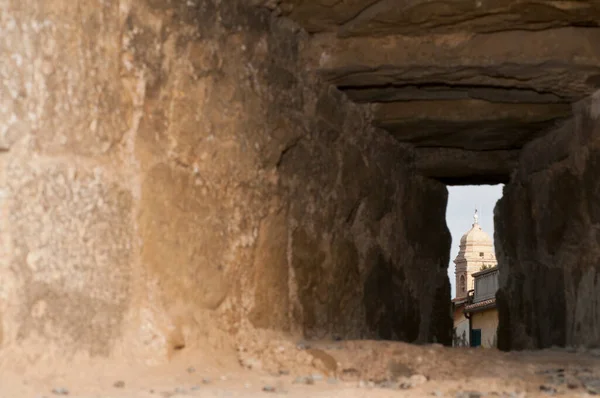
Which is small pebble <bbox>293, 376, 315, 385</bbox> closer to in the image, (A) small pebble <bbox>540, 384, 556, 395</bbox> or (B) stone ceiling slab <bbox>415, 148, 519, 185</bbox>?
(A) small pebble <bbox>540, 384, 556, 395</bbox>

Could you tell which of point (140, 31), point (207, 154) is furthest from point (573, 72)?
point (140, 31)

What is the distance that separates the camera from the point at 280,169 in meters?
3.76

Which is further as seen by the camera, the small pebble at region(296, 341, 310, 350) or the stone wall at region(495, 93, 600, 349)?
A: the stone wall at region(495, 93, 600, 349)

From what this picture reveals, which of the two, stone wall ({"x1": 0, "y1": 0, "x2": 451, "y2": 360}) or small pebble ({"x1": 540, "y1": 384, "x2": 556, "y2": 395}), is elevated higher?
stone wall ({"x1": 0, "y1": 0, "x2": 451, "y2": 360})

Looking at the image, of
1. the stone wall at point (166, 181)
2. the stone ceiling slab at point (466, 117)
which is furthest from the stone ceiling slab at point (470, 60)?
the stone ceiling slab at point (466, 117)

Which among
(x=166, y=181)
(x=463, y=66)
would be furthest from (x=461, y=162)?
(x=166, y=181)

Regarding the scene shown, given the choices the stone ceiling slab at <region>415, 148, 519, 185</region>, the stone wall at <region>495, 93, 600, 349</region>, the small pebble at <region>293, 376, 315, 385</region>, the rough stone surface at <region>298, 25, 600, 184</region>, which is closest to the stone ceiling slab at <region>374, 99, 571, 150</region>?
the rough stone surface at <region>298, 25, 600, 184</region>

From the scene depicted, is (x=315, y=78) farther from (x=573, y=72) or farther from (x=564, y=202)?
(x=564, y=202)

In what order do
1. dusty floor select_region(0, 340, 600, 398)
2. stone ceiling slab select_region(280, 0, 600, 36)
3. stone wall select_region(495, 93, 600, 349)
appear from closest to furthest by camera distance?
1. dusty floor select_region(0, 340, 600, 398)
2. stone ceiling slab select_region(280, 0, 600, 36)
3. stone wall select_region(495, 93, 600, 349)

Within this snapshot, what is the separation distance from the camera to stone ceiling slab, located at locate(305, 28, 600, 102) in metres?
3.84

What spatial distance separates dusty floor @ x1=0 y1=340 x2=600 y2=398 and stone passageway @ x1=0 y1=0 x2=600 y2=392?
0.25 feet

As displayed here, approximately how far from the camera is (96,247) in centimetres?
268

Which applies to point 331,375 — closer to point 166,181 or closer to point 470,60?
point 166,181

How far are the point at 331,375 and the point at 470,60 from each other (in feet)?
5.22
